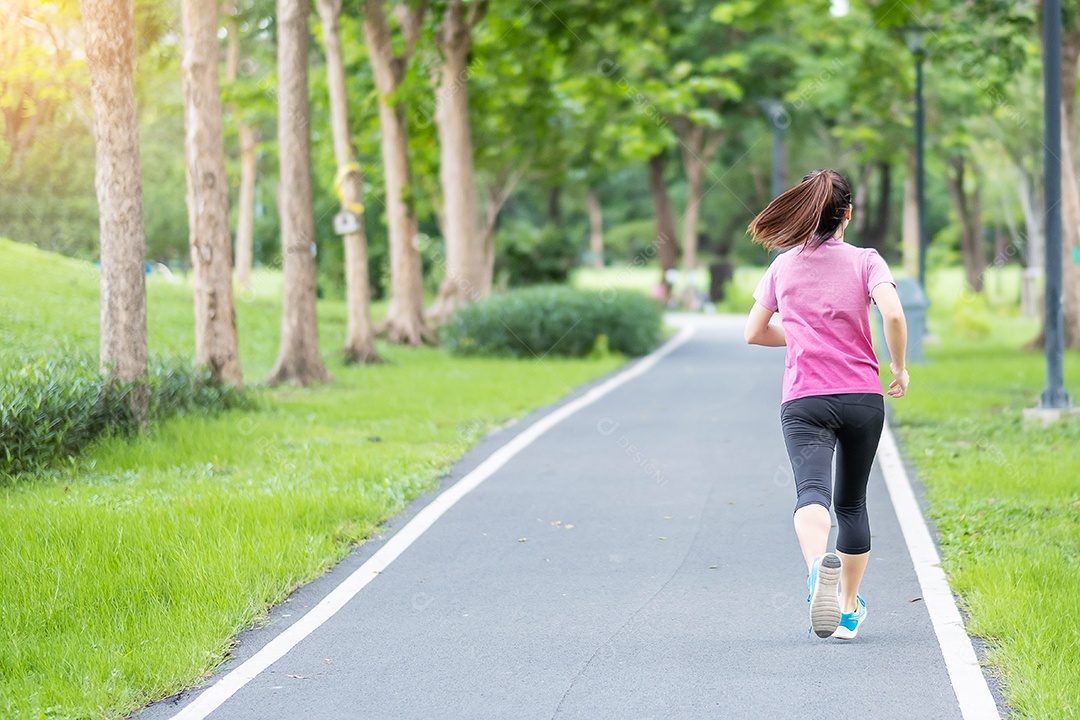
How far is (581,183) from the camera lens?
152ft

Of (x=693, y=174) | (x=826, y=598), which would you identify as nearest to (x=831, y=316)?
(x=826, y=598)

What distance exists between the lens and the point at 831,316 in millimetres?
5328

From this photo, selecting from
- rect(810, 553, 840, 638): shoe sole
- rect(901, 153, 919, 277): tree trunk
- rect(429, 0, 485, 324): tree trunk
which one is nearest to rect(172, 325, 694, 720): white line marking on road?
rect(810, 553, 840, 638): shoe sole

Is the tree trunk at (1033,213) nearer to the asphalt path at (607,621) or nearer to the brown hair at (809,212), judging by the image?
the asphalt path at (607,621)

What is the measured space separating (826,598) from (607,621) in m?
1.13

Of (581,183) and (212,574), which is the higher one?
(581,183)

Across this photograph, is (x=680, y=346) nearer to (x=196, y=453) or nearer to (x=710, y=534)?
(x=196, y=453)

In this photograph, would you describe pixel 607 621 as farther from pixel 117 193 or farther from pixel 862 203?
pixel 862 203

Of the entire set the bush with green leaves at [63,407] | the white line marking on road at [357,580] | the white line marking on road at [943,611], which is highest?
the bush with green leaves at [63,407]

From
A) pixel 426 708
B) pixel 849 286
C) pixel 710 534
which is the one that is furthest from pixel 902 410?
pixel 426 708

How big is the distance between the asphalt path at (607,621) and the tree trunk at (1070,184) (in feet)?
43.1

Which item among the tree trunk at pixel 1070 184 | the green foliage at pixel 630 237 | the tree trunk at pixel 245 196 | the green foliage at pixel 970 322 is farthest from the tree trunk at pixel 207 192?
the green foliage at pixel 630 237

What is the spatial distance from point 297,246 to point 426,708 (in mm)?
12750

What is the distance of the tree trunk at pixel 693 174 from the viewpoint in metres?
41.1
